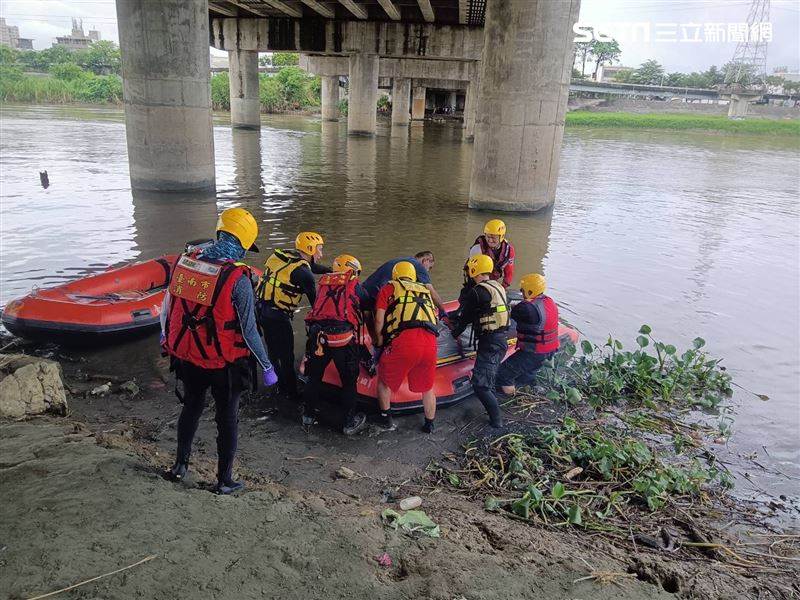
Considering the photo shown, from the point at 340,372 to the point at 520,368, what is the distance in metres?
1.98

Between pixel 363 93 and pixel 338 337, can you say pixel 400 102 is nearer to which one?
pixel 363 93

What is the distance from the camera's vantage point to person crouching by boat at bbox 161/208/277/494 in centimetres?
357

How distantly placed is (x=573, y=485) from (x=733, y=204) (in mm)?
16401

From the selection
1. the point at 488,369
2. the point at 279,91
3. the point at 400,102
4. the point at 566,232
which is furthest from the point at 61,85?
the point at 488,369

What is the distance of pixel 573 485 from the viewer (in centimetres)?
438

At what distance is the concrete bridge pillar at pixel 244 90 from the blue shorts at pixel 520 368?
35756mm

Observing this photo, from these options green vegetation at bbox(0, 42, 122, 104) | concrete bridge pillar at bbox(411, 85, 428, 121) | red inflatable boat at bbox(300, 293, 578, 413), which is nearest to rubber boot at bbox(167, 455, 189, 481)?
red inflatable boat at bbox(300, 293, 578, 413)

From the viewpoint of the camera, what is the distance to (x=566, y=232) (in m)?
13.5

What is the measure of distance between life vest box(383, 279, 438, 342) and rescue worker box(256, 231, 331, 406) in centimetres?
75

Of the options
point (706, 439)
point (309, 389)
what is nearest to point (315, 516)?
point (309, 389)

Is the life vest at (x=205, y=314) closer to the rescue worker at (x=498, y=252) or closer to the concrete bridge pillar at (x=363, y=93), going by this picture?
the rescue worker at (x=498, y=252)

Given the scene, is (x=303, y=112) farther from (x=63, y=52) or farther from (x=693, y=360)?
(x=693, y=360)

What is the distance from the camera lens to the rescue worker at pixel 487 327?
5375 mm

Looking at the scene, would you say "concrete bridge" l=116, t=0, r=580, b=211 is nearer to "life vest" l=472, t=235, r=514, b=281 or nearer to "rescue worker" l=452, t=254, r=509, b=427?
"life vest" l=472, t=235, r=514, b=281
